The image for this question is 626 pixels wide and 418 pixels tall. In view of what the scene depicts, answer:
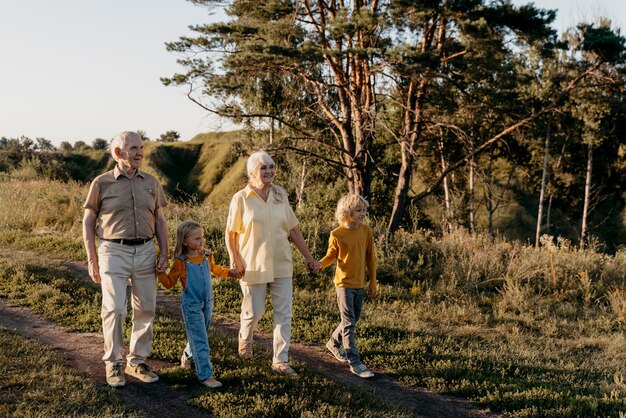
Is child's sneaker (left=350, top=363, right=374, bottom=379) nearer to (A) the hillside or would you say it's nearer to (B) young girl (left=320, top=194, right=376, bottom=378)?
(B) young girl (left=320, top=194, right=376, bottom=378)

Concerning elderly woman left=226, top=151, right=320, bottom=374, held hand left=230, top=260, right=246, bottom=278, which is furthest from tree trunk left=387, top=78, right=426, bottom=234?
held hand left=230, top=260, right=246, bottom=278

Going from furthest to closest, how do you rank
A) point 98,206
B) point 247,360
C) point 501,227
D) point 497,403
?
point 501,227, point 247,360, point 497,403, point 98,206

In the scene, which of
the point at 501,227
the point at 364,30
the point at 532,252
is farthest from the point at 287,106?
the point at 501,227

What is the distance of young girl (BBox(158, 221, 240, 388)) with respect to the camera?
463cm

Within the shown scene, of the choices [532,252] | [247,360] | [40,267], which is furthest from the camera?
[532,252]

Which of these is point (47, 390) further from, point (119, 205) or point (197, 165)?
point (197, 165)

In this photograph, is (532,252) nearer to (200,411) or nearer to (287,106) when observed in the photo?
(200,411)

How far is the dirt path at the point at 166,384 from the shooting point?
4359 mm

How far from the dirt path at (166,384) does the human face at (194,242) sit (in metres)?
1.14

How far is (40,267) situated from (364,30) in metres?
8.79

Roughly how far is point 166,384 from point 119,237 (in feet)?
4.29

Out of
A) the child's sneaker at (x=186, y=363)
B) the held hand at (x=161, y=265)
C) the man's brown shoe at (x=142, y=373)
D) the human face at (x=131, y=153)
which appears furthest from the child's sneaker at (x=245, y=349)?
the human face at (x=131, y=153)

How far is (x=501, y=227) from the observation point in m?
31.5

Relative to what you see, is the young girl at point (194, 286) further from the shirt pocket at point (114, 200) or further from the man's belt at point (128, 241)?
the shirt pocket at point (114, 200)
